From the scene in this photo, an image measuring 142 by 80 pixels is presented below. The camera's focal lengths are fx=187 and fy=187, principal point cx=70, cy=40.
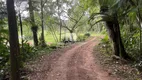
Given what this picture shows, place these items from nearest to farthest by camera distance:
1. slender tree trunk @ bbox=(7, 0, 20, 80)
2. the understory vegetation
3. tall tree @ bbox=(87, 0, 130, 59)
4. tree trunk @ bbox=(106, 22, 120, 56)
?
slender tree trunk @ bbox=(7, 0, 20, 80), the understory vegetation, tall tree @ bbox=(87, 0, 130, 59), tree trunk @ bbox=(106, 22, 120, 56)

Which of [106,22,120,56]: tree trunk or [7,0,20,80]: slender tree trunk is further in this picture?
[106,22,120,56]: tree trunk

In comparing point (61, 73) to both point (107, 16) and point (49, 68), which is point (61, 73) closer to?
point (49, 68)

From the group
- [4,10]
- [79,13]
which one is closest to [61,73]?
[4,10]

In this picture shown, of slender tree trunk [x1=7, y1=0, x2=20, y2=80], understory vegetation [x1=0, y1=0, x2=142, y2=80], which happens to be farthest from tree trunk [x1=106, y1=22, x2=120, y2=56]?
slender tree trunk [x1=7, y1=0, x2=20, y2=80]

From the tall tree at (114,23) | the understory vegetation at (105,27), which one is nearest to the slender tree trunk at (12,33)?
the understory vegetation at (105,27)

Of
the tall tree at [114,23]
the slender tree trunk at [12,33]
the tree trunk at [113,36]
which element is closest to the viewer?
the slender tree trunk at [12,33]

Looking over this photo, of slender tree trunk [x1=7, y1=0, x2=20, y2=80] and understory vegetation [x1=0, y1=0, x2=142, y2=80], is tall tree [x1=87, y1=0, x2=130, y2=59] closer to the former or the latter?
understory vegetation [x1=0, y1=0, x2=142, y2=80]

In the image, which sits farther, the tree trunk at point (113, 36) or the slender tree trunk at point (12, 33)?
the tree trunk at point (113, 36)

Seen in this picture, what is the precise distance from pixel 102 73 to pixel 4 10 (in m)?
5.86

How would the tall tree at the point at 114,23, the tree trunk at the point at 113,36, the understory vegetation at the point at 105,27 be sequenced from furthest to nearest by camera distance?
the tree trunk at the point at 113,36 → the tall tree at the point at 114,23 → the understory vegetation at the point at 105,27

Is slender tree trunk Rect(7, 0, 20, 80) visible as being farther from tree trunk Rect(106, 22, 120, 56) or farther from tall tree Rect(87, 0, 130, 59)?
tree trunk Rect(106, 22, 120, 56)

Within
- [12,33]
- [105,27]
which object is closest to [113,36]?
[105,27]

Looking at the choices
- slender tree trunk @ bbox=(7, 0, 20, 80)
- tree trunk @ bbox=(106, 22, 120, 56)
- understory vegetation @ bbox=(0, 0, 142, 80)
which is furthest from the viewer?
tree trunk @ bbox=(106, 22, 120, 56)

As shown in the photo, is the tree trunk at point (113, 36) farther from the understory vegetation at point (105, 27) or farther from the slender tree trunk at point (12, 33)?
the slender tree trunk at point (12, 33)
